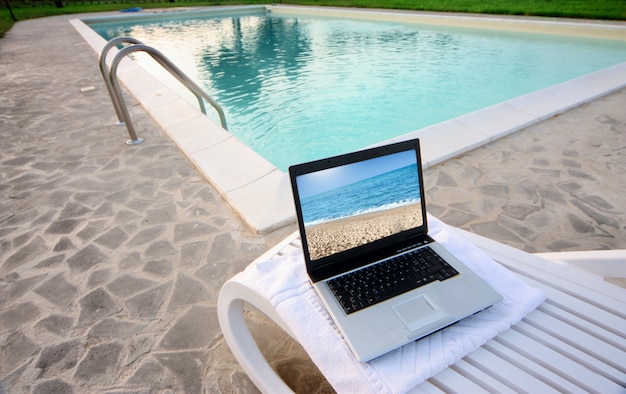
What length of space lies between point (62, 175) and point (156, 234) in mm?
1749

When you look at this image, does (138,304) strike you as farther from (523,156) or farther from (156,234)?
(523,156)

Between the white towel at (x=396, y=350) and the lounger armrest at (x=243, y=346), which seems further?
the lounger armrest at (x=243, y=346)

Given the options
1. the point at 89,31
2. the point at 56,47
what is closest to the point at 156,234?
the point at 56,47

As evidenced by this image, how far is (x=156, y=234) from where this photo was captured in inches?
104

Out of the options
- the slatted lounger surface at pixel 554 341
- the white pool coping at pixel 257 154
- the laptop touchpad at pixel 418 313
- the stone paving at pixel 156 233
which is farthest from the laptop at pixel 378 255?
the white pool coping at pixel 257 154

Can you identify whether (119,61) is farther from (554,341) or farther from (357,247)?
(554,341)

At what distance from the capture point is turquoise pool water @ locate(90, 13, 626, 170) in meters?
6.20

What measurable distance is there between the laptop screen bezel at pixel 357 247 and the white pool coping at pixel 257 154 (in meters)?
1.46

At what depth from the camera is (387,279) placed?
1146 millimetres

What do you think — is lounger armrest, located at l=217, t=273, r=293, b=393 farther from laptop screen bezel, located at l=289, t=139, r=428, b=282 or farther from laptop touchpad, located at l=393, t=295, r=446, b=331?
laptop touchpad, located at l=393, t=295, r=446, b=331

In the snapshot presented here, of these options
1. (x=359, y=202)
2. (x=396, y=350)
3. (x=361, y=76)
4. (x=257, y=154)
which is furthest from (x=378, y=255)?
(x=361, y=76)

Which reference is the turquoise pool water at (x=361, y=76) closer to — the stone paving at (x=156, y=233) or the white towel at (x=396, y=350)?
the stone paving at (x=156, y=233)

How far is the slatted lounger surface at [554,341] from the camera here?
2.93 feet

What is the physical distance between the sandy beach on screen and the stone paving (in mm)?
839
